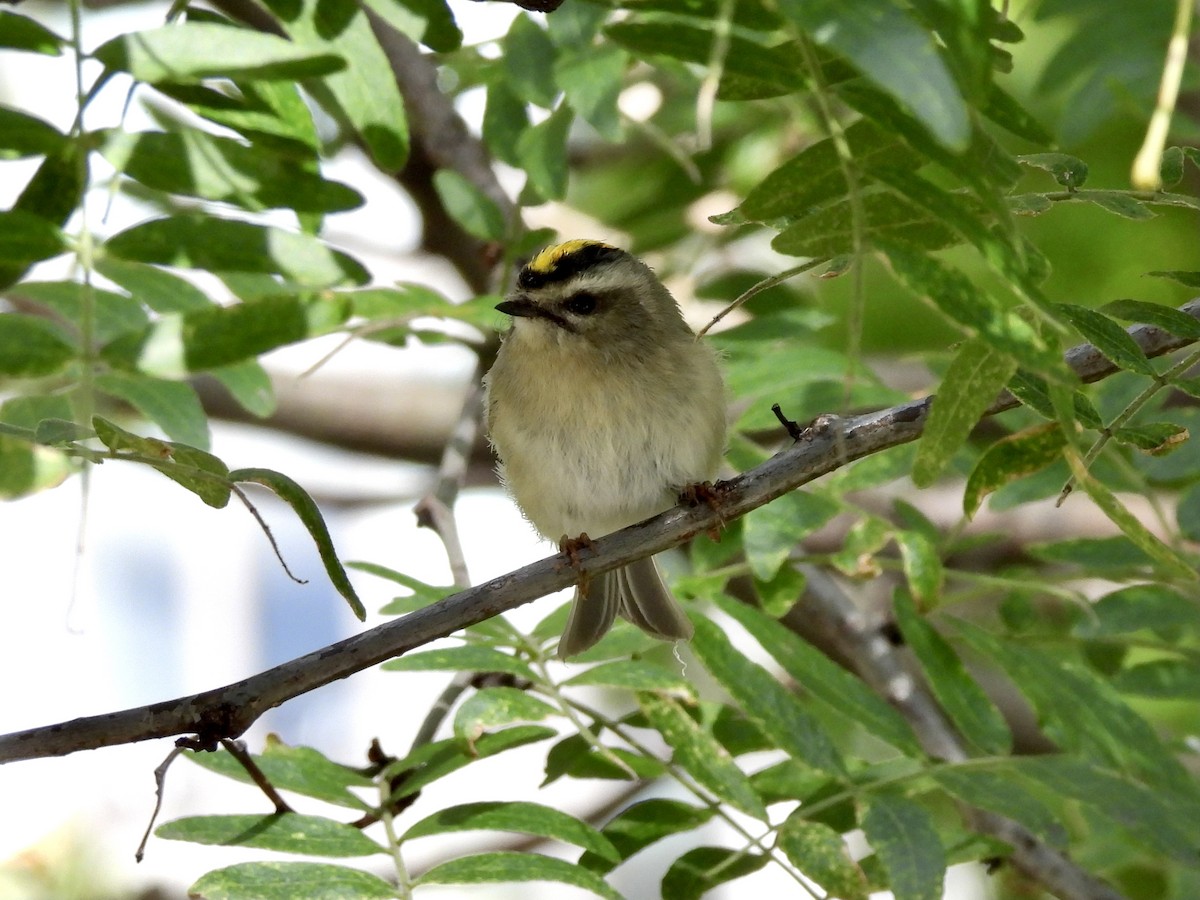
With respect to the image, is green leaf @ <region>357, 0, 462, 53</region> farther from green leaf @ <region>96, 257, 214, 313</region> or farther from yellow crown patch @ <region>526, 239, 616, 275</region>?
yellow crown patch @ <region>526, 239, 616, 275</region>

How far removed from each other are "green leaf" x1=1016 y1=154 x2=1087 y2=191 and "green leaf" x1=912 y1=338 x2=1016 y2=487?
36cm

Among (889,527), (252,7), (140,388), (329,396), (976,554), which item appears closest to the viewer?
(140,388)

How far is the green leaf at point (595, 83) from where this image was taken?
255cm

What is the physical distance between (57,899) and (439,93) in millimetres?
2439

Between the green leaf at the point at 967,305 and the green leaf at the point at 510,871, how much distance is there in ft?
3.40

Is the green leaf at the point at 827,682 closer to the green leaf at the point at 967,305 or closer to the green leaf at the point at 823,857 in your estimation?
the green leaf at the point at 823,857

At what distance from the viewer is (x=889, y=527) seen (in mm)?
2910

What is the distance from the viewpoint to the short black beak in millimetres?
3377

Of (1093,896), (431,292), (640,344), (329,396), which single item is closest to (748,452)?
(640,344)

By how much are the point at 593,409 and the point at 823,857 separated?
5.13ft

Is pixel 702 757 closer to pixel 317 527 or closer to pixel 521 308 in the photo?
pixel 317 527

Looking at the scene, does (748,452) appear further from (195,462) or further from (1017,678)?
(195,462)

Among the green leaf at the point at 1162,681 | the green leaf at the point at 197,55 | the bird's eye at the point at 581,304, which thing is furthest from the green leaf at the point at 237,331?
the green leaf at the point at 1162,681

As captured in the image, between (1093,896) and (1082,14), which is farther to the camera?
(1082,14)
